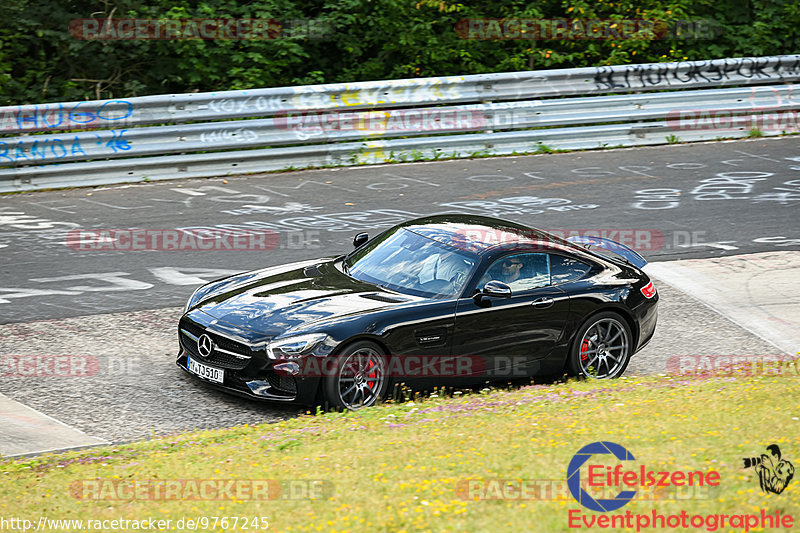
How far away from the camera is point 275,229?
1309 cm

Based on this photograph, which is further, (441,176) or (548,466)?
(441,176)

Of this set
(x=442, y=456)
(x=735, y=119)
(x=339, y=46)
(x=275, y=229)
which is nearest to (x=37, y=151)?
(x=275, y=229)

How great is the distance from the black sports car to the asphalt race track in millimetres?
466

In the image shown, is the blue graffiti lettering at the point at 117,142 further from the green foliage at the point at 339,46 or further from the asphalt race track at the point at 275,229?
the green foliage at the point at 339,46

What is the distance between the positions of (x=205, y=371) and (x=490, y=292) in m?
2.38

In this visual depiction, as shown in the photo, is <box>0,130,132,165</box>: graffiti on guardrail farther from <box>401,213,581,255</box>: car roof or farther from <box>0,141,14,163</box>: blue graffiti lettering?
<box>401,213,581,255</box>: car roof

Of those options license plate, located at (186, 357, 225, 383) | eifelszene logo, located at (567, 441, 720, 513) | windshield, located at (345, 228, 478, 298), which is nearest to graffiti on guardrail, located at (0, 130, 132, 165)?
windshield, located at (345, 228, 478, 298)

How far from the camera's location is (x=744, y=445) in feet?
19.5

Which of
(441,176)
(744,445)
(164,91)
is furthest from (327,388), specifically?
(164,91)

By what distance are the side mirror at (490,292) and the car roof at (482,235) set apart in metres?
0.39

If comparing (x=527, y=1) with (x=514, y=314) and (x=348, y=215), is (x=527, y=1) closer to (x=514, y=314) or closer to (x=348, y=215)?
(x=348, y=215)

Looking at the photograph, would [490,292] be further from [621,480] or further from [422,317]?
[621,480]

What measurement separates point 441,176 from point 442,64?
3919 mm

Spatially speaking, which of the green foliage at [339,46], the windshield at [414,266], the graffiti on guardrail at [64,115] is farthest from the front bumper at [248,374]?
the green foliage at [339,46]
